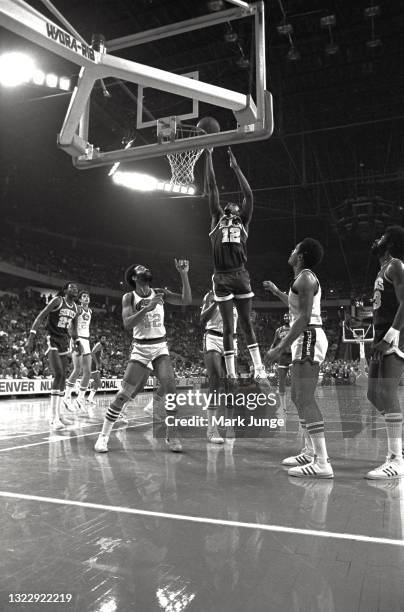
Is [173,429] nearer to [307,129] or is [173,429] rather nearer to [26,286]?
[307,129]

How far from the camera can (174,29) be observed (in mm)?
5875

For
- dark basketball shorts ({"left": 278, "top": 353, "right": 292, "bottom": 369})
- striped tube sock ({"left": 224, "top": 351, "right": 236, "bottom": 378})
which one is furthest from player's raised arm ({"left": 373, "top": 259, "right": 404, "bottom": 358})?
dark basketball shorts ({"left": 278, "top": 353, "right": 292, "bottom": 369})

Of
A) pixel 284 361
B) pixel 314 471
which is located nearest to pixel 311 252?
pixel 314 471

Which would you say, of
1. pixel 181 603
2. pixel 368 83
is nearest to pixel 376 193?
pixel 368 83

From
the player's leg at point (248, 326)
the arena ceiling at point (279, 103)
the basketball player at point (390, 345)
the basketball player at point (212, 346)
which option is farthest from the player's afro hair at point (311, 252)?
the arena ceiling at point (279, 103)

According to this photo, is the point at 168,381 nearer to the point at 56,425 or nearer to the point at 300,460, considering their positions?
the point at 300,460

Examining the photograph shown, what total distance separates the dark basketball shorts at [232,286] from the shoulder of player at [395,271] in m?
1.69

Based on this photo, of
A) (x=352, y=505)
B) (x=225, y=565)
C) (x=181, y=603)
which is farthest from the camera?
(x=352, y=505)

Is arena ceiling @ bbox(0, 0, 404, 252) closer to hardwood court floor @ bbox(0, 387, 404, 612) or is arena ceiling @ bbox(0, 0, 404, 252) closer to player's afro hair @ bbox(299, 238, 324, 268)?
player's afro hair @ bbox(299, 238, 324, 268)

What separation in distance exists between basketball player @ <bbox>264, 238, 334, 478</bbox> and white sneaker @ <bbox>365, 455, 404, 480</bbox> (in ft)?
1.30

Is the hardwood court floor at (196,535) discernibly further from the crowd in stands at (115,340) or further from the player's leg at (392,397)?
the crowd in stands at (115,340)

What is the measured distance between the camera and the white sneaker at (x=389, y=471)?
14.4 ft

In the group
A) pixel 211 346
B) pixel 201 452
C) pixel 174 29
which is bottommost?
pixel 201 452

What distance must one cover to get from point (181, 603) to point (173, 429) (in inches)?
159
